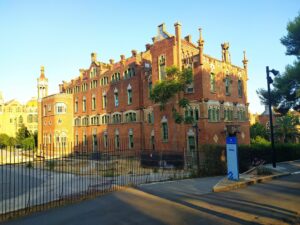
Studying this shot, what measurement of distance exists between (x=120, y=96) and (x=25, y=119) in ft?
180

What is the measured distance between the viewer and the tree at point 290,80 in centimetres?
2572

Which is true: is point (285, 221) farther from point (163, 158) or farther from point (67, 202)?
point (163, 158)

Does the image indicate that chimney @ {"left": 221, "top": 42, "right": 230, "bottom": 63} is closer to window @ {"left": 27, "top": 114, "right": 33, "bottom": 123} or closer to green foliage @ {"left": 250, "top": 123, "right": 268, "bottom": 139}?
green foliage @ {"left": 250, "top": 123, "right": 268, "bottom": 139}

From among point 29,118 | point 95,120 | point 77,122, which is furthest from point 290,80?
point 29,118

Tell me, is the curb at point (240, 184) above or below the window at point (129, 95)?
below

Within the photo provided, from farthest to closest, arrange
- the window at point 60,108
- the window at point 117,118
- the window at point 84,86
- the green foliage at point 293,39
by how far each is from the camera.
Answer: the window at point 60,108 < the window at point 84,86 < the window at point 117,118 < the green foliage at point 293,39

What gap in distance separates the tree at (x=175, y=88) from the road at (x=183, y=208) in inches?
510

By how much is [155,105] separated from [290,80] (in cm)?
1449

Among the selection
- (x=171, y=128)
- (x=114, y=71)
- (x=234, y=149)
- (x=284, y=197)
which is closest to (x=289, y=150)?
(x=171, y=128)

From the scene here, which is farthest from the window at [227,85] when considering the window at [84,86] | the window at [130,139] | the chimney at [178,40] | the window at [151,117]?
the window at [84,86]

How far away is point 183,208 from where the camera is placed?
30.8 feet

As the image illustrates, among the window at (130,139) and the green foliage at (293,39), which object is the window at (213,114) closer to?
the green foliage at (293,39)

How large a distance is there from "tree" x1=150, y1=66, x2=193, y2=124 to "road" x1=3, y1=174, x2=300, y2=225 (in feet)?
42.5

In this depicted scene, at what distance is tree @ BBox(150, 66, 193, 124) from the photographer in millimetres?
24875
